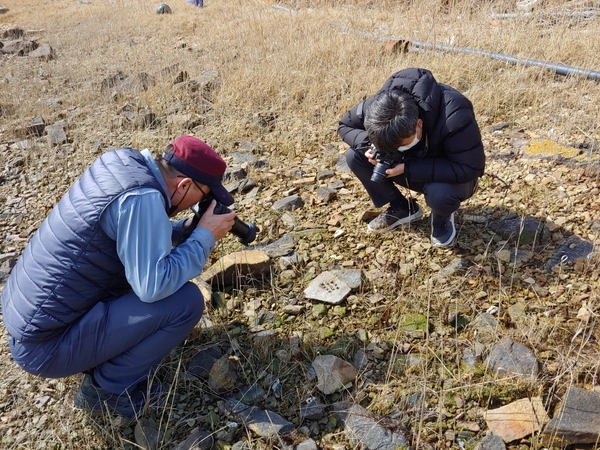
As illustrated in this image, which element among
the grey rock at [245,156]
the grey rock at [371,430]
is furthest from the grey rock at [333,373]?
the grey rock at [245,156]

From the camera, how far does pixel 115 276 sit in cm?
217

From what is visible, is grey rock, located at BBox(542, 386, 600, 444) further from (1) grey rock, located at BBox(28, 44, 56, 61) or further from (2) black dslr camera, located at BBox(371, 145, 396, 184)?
(1) grey rock, located at BBox(28, 44, 56, 61)

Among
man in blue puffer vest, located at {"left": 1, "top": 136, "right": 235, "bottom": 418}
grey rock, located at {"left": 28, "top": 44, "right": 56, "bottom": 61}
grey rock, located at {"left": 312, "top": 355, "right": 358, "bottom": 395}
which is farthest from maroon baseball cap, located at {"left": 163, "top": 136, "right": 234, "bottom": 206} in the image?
grey rock, located at {"left": 28, "top": 44, "right": 56, "bottom": 61}

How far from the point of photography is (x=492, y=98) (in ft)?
15.3

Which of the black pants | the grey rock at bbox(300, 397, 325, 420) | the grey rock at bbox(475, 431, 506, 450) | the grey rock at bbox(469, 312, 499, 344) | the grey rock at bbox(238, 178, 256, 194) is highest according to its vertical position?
the black pants

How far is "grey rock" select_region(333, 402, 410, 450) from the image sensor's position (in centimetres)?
207

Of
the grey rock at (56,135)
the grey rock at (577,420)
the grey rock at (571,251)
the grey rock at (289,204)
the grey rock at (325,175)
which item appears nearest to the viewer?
the grey rock at (577,420)

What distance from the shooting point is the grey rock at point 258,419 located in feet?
7.10

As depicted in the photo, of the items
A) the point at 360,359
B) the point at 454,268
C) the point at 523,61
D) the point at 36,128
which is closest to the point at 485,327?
the point at 454,268

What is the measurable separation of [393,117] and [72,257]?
60.7 inches

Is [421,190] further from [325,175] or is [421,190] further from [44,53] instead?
[44,53]

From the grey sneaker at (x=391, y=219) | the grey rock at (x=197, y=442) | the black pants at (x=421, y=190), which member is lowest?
the grey rock at (x=197, y=442)

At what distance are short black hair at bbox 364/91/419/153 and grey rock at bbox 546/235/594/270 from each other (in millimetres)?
1058

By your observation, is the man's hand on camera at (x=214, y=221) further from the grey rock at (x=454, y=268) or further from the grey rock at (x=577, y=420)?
the grey rock at (x=577, y=420)
